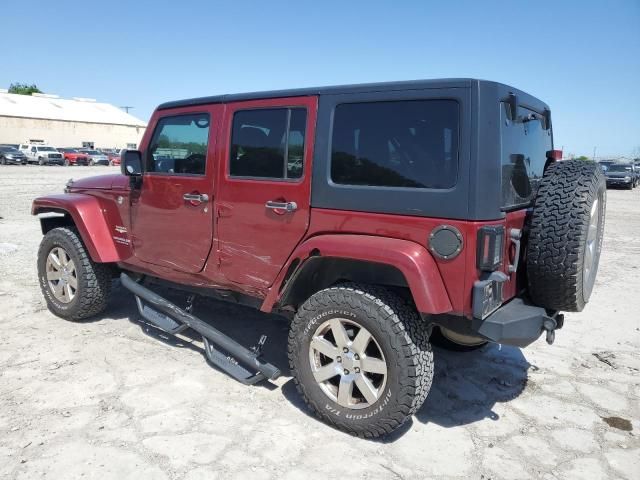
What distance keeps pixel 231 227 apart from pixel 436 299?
1564 mm

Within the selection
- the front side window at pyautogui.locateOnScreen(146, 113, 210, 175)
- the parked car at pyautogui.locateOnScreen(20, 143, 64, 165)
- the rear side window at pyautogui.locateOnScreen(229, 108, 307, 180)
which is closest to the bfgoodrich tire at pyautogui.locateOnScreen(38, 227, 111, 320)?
the front side window at pyautogui.locateOnScreen(146, 113, 210, 175)

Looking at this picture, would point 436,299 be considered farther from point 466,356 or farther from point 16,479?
point 16,479

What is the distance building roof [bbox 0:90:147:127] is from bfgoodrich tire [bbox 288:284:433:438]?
58.5m

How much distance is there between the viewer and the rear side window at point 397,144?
8.65 feet

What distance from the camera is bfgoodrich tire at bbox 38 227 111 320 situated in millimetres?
4469

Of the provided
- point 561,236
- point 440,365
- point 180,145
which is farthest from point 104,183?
point 561,236

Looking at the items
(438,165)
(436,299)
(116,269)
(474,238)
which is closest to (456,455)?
(436,299)

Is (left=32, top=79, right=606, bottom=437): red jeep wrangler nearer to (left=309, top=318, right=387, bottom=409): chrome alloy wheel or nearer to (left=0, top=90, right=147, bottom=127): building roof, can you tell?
(left=309, top=318, right=387, bottom=409): chrome alloy wheel

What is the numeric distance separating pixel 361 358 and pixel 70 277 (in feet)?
10.2

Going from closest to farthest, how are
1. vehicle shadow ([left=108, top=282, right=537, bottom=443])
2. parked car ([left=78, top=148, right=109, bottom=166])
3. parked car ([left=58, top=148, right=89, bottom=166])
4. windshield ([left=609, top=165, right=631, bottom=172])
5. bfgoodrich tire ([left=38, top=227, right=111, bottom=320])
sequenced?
vehicle shadow ([left=108, top=282, right=537, bottom=443]) → bfgoodrich tire ([left=38, top=227, right=111, bottom=320]) → windshield ([left=609, top=165, right=631, bottom=172]) → parked car ([left=58, top=148, right=89, bottom=166]) → parked car ([left=78, top=148, right=109, bottom=166])

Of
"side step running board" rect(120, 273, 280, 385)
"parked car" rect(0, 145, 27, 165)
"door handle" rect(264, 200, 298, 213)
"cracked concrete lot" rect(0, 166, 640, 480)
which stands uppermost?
"parked car" rect(0, 145, 27, 165)

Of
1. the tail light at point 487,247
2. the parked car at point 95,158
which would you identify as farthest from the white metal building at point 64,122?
the tail light at point 487,247

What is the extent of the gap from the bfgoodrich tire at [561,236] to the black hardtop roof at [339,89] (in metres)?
0.65

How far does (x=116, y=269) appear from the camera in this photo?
184 inches
